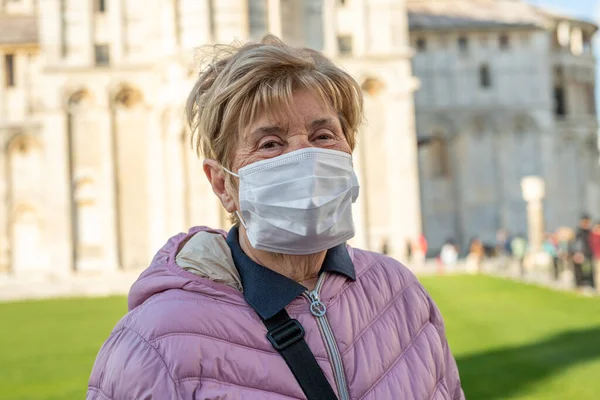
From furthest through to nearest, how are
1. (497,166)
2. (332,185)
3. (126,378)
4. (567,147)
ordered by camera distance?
(567,147), (497,166), (332,185), (126,378)

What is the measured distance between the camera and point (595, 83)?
52.4 meters

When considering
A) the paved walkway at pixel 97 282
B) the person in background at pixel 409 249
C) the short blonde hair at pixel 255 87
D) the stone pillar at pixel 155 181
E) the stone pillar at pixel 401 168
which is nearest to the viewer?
the short blonde hair at pixel 255 87

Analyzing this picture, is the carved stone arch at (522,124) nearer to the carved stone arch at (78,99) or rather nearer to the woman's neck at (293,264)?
the carved stone arch at (78,99)

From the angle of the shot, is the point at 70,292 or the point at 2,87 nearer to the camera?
the point at 70,292

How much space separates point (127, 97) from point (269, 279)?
3219cm

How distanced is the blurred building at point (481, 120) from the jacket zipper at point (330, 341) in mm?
42413

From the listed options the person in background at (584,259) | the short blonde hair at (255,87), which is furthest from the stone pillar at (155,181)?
the short blonde hair at (255,87)

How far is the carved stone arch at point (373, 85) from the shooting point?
30234 mm

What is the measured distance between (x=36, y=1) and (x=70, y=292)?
24366 mm

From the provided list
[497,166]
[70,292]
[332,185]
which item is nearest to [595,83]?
[497,166]

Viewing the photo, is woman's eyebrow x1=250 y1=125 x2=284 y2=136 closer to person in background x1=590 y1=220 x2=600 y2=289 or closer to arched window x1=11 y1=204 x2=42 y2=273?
person in background x1=590 y1=220 x2=600 y2=289

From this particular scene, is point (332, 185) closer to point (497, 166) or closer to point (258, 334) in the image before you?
point (258, 334)

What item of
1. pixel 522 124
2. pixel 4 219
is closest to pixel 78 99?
pixel 4 219

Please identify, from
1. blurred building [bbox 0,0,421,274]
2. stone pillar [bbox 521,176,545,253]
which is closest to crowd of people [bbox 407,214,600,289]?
stone pillar [bbox 521,176,545,253]
